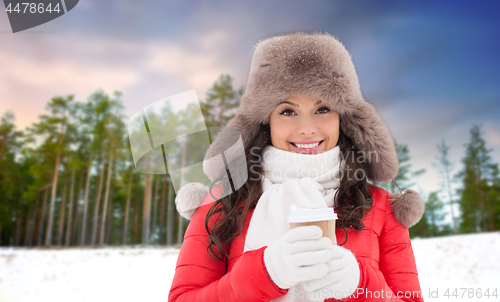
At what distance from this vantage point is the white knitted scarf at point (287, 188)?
4.66ft

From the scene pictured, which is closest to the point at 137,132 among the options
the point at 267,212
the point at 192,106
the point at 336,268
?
the point at 192,106

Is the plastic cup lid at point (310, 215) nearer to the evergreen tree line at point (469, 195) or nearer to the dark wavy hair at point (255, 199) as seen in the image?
the dark wavy hair at point (255, 199)

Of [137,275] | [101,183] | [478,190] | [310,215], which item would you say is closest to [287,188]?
[310,215]

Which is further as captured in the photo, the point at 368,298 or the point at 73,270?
the point at 73,270

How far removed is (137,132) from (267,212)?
0.81 metres

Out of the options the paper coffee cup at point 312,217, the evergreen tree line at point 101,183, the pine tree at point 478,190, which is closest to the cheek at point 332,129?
the paper coffee cup at point 312,217

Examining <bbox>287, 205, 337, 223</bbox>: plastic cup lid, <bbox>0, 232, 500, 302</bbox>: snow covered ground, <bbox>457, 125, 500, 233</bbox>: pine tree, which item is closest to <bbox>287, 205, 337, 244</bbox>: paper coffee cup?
<bbox>287, 205, 337, 223</bbox>: plastic cup lid

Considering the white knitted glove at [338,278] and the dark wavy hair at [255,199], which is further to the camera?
the dark wavy hair at [255,199]

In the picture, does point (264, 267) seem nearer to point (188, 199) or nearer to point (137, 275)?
point (188, 199)

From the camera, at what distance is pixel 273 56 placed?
1.69 m

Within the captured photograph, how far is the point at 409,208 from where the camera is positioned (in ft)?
5.29

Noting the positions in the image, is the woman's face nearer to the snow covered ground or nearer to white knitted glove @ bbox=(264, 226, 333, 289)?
white knitted glove @ bbox=(264, 226, 333, 289)

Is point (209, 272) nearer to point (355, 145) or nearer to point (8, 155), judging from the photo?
point (355, 145)

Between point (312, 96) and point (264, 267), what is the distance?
990 mm
